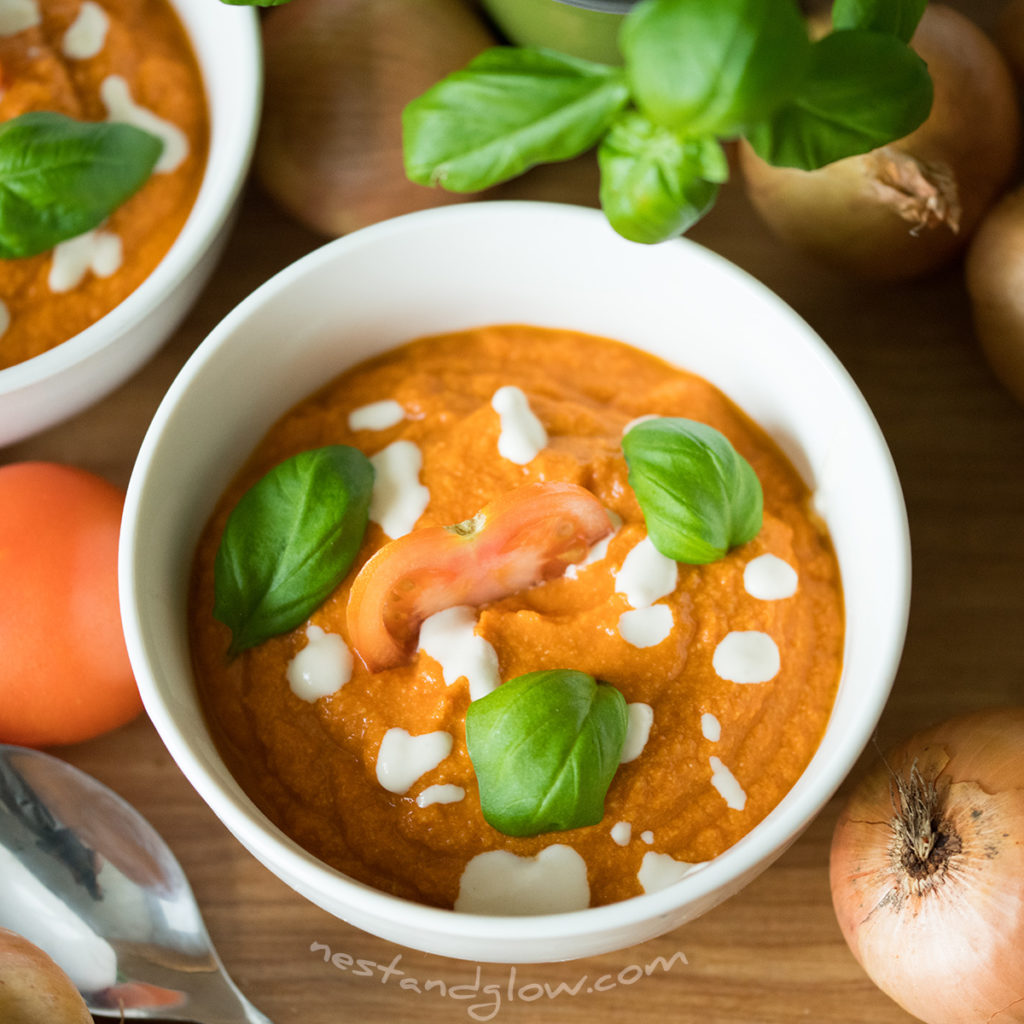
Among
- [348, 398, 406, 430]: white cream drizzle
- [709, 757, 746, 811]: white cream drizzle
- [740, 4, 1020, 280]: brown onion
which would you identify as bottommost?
[709, 757, 746, 811]: white cream drizzle

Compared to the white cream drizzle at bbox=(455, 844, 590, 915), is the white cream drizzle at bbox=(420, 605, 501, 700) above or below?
above

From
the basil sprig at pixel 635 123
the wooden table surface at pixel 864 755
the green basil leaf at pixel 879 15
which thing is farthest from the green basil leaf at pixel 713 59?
the wooden table surface at pixel 864 755

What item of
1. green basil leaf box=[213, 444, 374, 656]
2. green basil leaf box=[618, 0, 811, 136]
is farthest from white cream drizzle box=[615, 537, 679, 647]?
green basil leaf box=[618, 0, 811, 136]

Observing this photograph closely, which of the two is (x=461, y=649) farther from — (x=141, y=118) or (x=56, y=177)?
(x=141, y=118)

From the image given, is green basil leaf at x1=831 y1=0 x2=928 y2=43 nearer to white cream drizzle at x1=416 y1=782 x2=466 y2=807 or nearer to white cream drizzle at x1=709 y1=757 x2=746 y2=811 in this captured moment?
white cream drizzle at x1=709 y1=757 x2=746 y2=811

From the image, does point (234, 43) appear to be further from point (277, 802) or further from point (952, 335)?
point (952, 335)

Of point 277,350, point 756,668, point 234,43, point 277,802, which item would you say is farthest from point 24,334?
point 756,668
